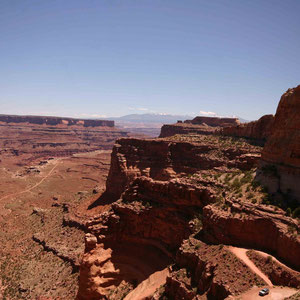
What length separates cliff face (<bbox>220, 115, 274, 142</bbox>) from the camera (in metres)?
51.3

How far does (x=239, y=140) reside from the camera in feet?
183

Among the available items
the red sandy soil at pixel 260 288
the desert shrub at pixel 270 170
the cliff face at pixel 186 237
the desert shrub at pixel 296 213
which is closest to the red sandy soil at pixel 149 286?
the cliff face at pixel 186 237

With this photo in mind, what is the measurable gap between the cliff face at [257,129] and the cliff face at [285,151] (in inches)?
1000

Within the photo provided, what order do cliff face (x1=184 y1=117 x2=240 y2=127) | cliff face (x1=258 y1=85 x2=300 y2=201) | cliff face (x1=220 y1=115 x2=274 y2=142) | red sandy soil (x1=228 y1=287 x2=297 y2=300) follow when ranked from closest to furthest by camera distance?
red sandy soil (x1=228 y1=287 x2=297 y2=300), cliff face (x1=258 y1=85 x2=300 y2=201), cliff face (x1=220 y1=115 x2=274 y2=142), cliff face (x1=184 y1=117 x2=240 y2=127)

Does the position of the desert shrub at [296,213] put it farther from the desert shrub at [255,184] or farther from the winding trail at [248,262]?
the desert shrub at [255,184]

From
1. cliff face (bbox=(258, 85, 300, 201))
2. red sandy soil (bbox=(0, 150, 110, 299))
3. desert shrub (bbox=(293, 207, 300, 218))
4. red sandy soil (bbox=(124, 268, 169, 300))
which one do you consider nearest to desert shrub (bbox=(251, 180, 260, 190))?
cliff face (bbox=(258, 85, 300, 201))

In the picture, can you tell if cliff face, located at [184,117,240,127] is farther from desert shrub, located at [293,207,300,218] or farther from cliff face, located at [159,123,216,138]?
desert shrub, located at [293,207,300,218]

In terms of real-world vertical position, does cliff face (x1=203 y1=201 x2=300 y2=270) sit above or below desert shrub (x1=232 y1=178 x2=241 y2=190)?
below

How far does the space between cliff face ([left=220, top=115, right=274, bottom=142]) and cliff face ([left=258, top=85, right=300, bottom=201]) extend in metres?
25.4

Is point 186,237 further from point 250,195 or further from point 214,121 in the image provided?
point 214,121

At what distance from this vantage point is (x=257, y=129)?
5384 cm

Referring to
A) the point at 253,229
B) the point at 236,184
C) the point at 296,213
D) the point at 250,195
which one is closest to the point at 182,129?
the point at 236,184

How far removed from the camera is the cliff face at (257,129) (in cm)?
5135

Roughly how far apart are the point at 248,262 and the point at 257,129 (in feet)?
130
